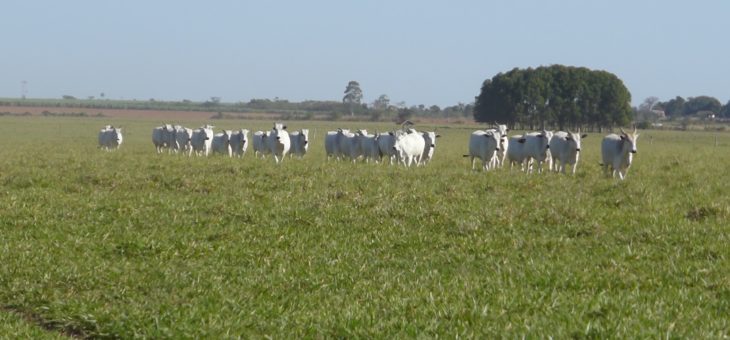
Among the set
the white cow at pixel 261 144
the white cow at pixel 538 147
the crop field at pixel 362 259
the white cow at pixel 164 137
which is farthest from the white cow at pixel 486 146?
the white cow at pixel 164 137

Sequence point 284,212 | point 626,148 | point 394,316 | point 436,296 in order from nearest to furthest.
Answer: point 394,316 → point 436,296 → point 284,212 → point 626,148

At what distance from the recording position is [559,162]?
29.9 metres

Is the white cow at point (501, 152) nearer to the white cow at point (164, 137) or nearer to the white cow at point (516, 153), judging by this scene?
the white cow at point (516, 153)

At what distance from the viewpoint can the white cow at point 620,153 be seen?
26.2 m

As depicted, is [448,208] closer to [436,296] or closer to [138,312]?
[436,296]

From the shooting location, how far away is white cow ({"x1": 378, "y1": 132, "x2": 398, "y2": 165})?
111ft

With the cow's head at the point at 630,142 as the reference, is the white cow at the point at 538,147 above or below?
below

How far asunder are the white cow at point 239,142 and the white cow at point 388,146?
8193 millimetres

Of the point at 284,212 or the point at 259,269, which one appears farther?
the point at 284,212

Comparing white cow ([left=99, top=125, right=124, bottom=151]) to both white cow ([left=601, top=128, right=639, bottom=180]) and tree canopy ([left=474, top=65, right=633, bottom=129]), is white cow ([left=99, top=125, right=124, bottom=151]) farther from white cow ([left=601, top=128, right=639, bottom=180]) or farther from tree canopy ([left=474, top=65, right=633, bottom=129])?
tree canopy ([left=474, top=65, right=633, bottom=129])

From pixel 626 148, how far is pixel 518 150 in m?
5.89

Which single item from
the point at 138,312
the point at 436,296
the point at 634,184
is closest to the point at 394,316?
the point at 436,296

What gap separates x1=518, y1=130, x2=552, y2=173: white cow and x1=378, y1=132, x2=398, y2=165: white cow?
188 inches

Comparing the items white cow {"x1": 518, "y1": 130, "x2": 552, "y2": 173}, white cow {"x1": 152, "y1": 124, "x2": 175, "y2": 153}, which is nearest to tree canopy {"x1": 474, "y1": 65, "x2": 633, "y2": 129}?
white cow {"x1": 152, "y1": 124, "x2": 175, "y2": 153}
